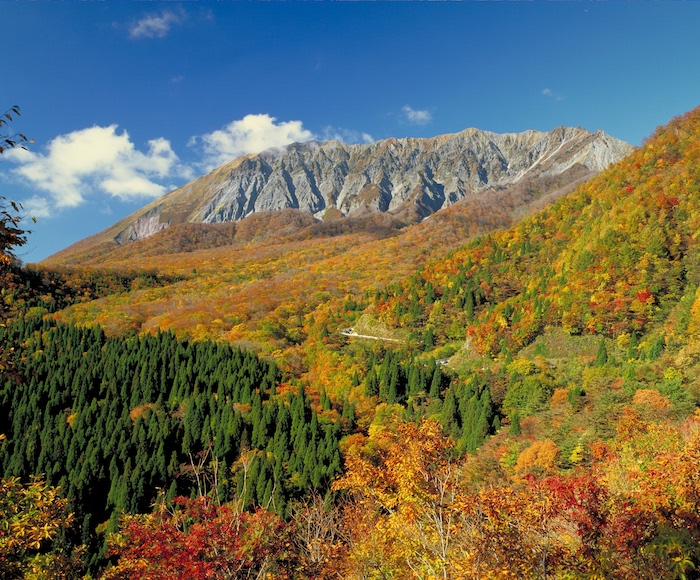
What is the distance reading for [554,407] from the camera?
139 ft

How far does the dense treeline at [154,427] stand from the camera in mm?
39072

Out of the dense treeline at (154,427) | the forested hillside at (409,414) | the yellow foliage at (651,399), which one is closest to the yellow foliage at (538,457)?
the forested hillside at (409,414)

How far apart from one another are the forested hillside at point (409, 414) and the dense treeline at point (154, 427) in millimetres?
309

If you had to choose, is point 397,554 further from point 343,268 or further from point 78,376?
point 343,268

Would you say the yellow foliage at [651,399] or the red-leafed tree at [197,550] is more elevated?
the red-leafed tree at [197,550]

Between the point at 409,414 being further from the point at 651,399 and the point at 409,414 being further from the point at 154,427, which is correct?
the point at 154,427

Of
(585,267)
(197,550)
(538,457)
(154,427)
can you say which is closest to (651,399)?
(538,457)

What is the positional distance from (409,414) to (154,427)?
89.4ft

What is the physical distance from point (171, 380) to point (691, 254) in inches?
2711

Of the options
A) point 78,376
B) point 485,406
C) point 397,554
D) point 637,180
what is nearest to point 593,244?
point 637,180

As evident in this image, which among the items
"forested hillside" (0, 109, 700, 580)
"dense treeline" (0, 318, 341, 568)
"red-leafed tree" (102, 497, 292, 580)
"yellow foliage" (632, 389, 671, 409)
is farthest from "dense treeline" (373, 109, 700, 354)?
"red-leafed tree" (102, 497, 292, 580)

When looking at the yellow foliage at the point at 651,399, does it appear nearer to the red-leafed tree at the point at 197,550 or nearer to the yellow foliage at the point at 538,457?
the yellow foliage at the point at 538,457

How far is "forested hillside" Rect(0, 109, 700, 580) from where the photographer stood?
1004cm

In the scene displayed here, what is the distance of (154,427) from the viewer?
47.0 meters
